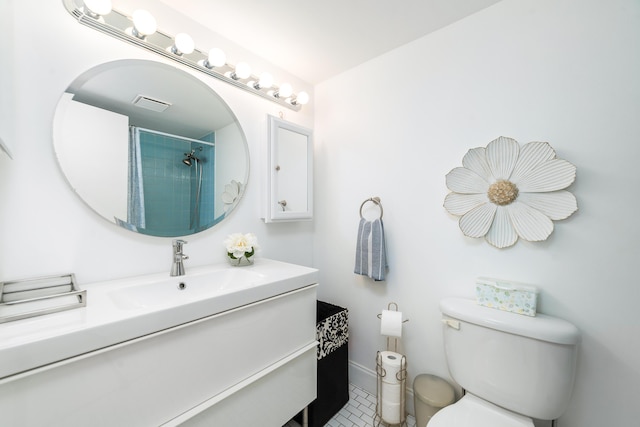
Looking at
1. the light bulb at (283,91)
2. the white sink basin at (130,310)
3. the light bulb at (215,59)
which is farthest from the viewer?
the light bulb at (283,91)

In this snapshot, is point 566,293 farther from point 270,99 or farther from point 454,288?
point 270,99

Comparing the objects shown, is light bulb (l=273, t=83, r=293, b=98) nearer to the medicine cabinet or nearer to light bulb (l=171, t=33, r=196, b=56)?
the medicine cabinet

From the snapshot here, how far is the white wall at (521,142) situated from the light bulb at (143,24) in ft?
3.72

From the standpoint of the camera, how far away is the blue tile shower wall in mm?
1173

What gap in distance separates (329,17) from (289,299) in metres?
1.41

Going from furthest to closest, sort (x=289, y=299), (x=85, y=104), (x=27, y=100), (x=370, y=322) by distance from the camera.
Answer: (x=370, y=322) < (x=289, y=299) < (x=85, y=104) < (x=27, y=100)

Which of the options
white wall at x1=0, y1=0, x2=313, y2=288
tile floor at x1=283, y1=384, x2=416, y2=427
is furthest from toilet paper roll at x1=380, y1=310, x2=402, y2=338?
white wall at x1=0, y1=0, x2=313, y2=288

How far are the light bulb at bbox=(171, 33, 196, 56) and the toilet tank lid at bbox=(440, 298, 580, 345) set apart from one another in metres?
1.69

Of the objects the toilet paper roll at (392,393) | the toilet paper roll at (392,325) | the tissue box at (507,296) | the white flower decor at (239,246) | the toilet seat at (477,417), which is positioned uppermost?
the white flower decor at (239,246)

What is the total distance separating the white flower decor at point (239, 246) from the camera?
1.33 m

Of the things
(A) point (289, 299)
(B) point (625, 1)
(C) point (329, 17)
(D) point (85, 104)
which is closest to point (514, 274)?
(A) point (289, 299)

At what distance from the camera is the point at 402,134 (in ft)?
5.01

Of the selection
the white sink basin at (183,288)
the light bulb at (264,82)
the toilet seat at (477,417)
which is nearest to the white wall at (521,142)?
the toilet seat at (477,417)

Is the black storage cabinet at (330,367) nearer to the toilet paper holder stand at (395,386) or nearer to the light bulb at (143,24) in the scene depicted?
the toilet paper holder stand at (395,386)
